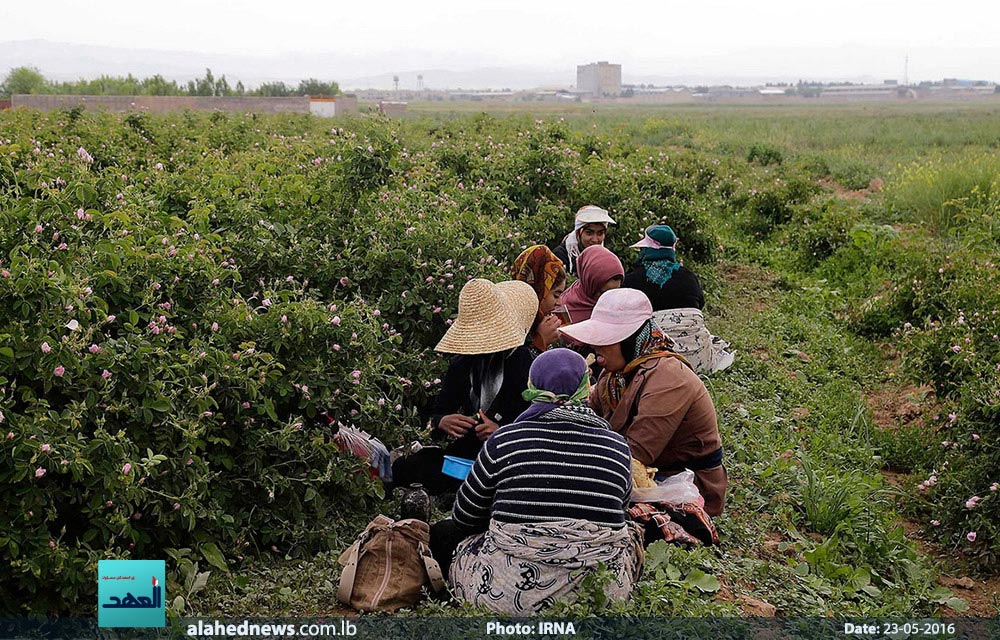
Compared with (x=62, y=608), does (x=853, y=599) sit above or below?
below

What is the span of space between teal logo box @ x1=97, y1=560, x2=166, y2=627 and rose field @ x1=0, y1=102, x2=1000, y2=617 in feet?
0.18

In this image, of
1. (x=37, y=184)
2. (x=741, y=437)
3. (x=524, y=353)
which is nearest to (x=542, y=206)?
(x=741, y=437)

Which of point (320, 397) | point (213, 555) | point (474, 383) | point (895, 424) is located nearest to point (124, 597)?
point (213, 555)

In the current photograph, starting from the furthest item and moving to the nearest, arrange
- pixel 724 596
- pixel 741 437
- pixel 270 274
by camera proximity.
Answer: pixel 741 437
pixel 270 274
pixel 724 596

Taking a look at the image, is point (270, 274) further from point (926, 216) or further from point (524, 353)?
point (926, 216)

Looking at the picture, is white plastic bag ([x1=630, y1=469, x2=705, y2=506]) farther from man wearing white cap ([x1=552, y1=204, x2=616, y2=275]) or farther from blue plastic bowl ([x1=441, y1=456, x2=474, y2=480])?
man wearing white cap ([x1=552, y1=204, x2=616, y2=275])

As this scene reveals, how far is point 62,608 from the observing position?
3443 millimetres

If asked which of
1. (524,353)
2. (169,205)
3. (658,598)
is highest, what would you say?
(169,205)

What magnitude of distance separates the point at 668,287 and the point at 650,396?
2339 millimetres

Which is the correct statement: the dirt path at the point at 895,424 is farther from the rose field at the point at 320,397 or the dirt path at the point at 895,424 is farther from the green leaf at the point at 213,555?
the green leaf at the point at 213,555

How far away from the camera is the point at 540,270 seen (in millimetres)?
6262

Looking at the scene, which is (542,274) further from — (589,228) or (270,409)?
(270,409)

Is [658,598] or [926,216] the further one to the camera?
[926,216]

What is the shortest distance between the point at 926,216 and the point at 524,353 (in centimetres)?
1026
